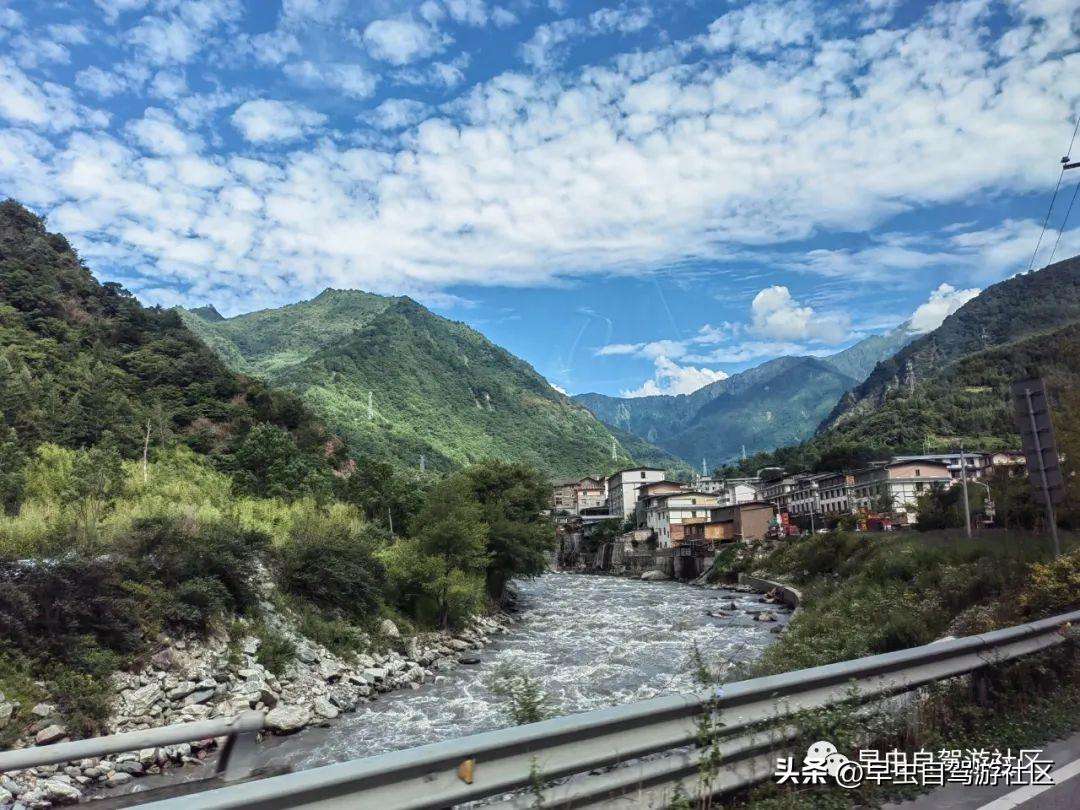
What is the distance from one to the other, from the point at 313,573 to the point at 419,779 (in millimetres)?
23521

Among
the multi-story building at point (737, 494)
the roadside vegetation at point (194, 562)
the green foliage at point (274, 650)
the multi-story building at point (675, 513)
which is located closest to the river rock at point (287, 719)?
the green foliage at point (274, 650)

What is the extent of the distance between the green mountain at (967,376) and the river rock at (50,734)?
30092mm

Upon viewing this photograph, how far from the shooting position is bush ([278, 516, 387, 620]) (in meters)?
24.5

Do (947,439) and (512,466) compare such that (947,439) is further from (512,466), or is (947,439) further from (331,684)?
(331,684)

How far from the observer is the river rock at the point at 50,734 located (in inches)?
532

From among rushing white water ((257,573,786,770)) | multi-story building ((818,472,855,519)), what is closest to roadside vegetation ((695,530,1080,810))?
rushing white water ((257,573,786,770))

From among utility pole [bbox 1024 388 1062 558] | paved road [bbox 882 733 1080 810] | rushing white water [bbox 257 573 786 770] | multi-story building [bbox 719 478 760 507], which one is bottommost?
Answer: rushing white water [bbox 257 573 786 770]

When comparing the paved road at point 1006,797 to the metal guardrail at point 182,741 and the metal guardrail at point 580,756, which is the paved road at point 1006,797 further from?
the metal guardrail at point 182,741

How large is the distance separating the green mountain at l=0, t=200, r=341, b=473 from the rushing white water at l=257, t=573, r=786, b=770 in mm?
19923

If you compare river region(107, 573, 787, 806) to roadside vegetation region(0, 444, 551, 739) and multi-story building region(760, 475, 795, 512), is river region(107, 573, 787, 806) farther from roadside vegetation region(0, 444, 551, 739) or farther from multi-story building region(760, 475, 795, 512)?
multi-story building region(760, 475, 795, 512)

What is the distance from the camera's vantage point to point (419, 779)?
2.94 metres

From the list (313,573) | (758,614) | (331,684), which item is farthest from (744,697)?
(758,614)

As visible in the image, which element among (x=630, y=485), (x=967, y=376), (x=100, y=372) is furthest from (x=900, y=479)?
(x=967, y=376)

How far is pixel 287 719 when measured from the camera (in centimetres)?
1645
